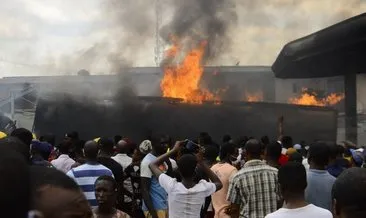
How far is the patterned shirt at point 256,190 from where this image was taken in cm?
520

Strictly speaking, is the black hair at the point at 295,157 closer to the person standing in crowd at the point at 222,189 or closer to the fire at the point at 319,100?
the person standing in crowd at the point at 222,189

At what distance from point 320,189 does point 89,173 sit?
2242 millimetres

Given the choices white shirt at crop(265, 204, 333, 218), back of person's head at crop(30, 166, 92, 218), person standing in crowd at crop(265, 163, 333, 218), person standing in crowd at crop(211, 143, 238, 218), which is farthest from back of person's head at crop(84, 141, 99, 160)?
back of person's head at crop(30, 166, 92, 218)

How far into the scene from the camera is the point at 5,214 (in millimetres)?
1384

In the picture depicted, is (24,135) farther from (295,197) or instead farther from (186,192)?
(295,197)

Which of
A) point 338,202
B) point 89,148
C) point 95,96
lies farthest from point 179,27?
point 338,202

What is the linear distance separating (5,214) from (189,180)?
375cm

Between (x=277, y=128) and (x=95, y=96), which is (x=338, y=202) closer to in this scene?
(x=277, y=128)

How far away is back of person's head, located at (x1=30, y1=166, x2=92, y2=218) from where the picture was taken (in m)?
1.69

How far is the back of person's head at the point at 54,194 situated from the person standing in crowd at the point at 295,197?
2112 mm

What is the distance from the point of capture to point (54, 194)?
68.4 inches

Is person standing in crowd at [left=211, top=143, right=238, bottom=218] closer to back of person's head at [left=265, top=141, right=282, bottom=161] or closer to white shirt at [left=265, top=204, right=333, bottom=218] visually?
back of person's head at [left=265, top=141, right=282, bottom=161]

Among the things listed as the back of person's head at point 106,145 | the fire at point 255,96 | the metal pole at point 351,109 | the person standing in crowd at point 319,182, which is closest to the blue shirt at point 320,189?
the person standing in crowd at point 319,182

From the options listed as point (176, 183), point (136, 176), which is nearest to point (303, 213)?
point (176, 183)
